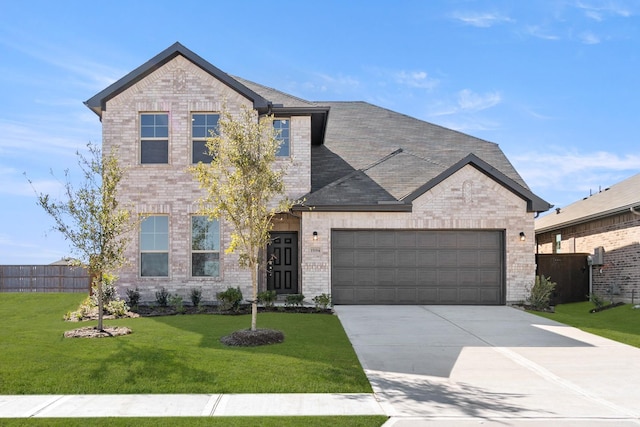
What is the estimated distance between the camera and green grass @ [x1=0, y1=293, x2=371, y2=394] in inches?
327

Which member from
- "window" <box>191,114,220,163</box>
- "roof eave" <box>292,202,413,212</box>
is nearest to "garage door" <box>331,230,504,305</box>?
"roof eave" <box>292,202,413,212</box>

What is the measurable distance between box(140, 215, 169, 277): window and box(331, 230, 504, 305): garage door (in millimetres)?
5402

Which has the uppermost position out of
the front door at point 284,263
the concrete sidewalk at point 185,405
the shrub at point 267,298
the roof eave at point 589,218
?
the roof eave at point 589,218

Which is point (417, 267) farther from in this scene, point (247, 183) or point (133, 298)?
point (133, 298)

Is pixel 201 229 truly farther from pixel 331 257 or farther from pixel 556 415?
pixel 556 415

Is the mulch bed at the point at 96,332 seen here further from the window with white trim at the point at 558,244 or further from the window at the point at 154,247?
the window with white trim at the point at 558,244

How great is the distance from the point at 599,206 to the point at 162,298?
58.8 feet

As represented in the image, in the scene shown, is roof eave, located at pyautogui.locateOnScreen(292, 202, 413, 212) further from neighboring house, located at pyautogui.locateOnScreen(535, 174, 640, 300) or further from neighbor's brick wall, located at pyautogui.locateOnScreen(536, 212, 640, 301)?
neighbor's brick wall, located at pyautogui.locateOnScreen(536, 212, 640, 301)

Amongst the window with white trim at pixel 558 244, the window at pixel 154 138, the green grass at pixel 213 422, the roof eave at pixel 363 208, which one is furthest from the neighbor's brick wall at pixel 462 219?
the green grass at pixel 213 422

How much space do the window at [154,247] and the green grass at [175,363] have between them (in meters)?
5.23

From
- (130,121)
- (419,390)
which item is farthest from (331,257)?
(419,390)

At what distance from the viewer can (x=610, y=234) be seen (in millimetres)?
22078

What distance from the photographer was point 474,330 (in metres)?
13.4

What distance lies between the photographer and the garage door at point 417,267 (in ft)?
60.3
